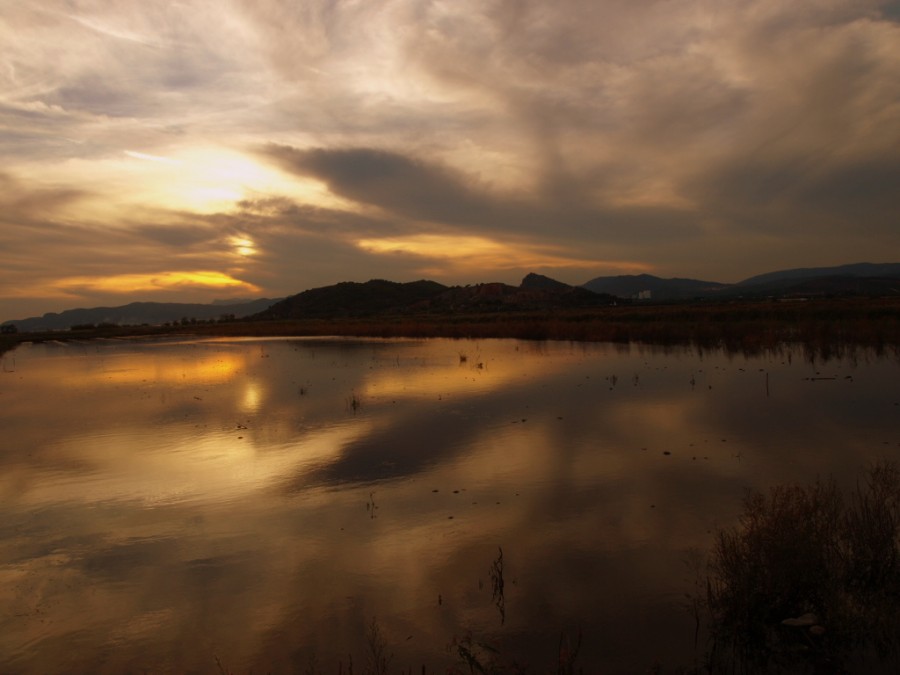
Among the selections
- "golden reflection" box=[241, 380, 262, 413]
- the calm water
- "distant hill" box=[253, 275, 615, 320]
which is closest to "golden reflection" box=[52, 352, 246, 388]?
"golden reflection" box=[241, 380, 262, 413]

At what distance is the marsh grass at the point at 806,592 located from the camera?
17.5 ft

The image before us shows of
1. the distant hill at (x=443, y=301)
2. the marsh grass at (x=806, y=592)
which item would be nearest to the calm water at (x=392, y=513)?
the marsh grass at (x=806, y=592)

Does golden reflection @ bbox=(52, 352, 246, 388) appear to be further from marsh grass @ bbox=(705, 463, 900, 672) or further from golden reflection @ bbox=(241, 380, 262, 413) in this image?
marsh grass @ bbox=(705, 463, 900, 672)

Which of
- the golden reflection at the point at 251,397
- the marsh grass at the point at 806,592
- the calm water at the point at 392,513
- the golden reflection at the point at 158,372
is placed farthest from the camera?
the golden reflection at the point at 158,372

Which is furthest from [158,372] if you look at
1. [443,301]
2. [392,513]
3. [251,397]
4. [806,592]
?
[443,301]

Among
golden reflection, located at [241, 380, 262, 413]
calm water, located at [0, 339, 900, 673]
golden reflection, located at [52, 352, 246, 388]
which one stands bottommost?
calm water, located at [0, 339, 900, 673]

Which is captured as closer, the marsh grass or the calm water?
the marsh grass

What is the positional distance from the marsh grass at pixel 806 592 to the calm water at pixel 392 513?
0.50 meters

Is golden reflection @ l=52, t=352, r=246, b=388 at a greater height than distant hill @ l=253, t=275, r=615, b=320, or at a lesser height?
lesser

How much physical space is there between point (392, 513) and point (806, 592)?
592 centimetres

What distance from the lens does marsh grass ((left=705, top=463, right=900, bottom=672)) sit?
5348 millimetres

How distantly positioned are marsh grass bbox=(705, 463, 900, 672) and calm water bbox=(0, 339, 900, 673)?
50 cm

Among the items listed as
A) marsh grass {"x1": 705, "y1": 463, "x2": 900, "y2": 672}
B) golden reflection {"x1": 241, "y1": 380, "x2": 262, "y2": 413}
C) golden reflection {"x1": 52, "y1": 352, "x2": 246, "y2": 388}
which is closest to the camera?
marsh grass {"x1": 705, "y1": 463, "x2": 900, "y2": 672}

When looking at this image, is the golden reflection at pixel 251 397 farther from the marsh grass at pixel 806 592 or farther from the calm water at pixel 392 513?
the marsh grass at pixel 806 592
